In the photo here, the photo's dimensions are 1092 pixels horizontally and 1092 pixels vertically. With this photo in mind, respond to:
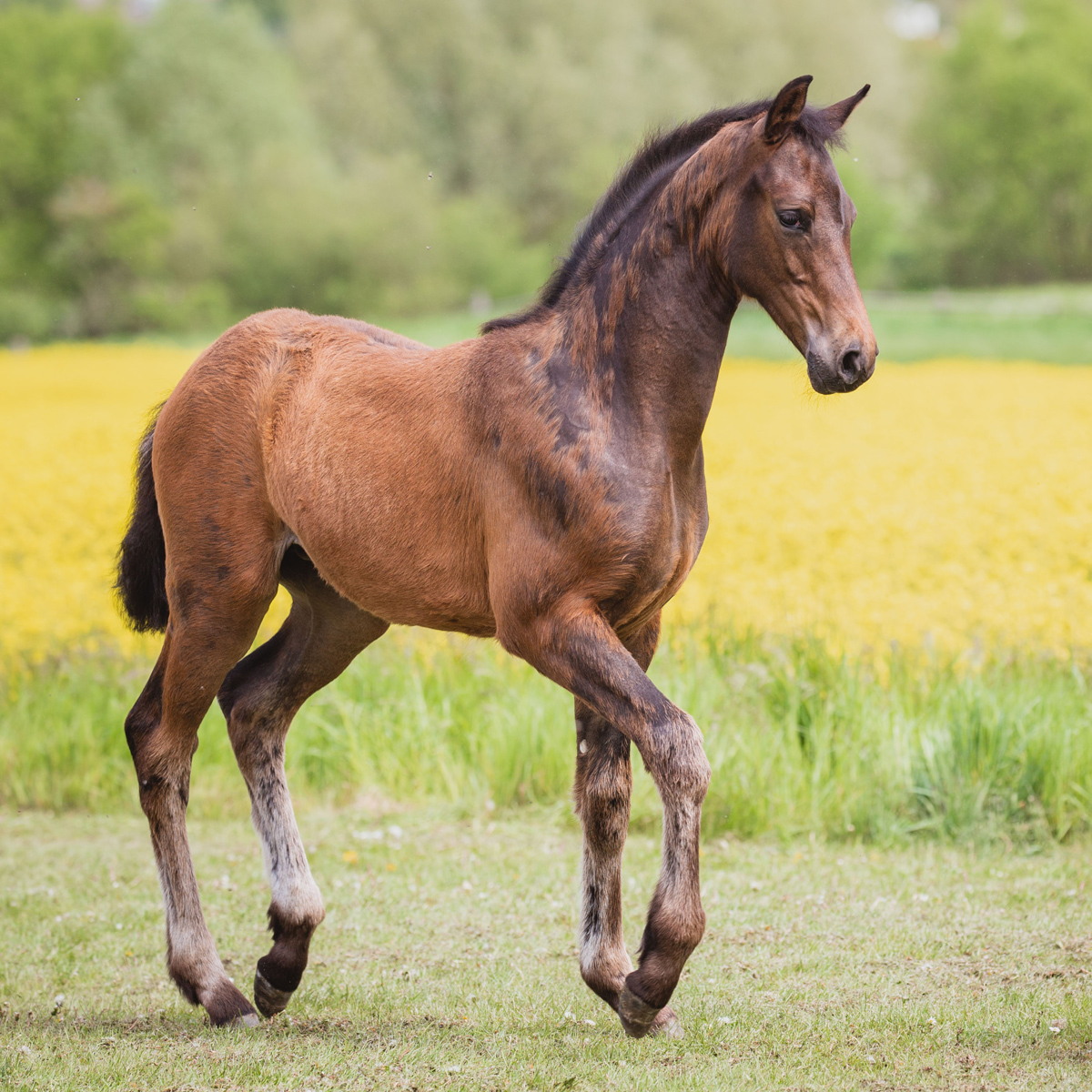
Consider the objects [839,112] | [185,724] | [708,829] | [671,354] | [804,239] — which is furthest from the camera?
[708,829]

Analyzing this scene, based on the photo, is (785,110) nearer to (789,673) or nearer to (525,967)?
(525,967)

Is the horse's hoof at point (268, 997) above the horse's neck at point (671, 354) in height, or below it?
below

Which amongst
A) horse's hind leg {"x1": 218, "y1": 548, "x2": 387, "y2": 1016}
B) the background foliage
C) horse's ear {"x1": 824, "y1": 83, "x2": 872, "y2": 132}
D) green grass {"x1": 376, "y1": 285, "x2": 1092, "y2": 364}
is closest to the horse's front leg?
horse's hind leg {"x1": 218, "y1": 548, "x2": 387, "y2": 1016}

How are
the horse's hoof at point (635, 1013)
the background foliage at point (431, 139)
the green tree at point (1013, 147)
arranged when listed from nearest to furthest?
1. the horse's hoof at point (635, 1013)
2. the green tree at point (1013, 147)
3. the background foliage at point (431, 139)

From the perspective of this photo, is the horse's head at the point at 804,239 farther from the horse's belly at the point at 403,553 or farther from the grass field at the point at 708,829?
the grass field at the point at 708,829

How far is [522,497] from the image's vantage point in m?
3.84

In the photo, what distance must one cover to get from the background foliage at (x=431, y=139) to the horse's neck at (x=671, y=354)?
2311 centimetres

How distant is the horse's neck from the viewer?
3777 mm

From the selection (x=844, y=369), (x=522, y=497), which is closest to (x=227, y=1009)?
(x=522, y=497)

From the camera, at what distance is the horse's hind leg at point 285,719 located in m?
4.44

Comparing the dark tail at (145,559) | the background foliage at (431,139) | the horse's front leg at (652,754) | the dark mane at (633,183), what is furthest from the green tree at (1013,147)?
the horse's front leg at (652,754)

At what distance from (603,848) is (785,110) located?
7.58ft

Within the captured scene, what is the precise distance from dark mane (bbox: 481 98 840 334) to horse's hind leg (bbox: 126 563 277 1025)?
1.34m

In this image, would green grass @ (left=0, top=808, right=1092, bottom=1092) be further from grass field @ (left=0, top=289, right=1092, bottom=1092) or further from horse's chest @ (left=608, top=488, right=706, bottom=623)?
horse's chest @ (left=608, top=488, right=706, bottom=623)
